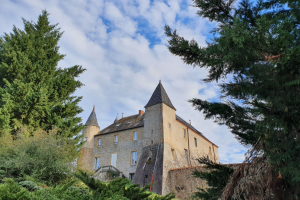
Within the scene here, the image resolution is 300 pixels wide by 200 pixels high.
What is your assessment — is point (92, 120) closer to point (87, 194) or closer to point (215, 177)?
point (215, 177)

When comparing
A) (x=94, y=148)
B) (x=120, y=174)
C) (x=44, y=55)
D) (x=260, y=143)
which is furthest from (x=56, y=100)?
(x=94, y=148)

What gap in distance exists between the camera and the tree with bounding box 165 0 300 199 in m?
4.11

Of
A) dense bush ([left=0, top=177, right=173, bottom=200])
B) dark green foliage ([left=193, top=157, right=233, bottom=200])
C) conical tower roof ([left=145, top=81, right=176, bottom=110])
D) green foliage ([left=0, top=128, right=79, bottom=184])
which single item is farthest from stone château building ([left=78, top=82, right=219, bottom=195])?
dense bush ([left=0, top=177, right=173, bottom=200])

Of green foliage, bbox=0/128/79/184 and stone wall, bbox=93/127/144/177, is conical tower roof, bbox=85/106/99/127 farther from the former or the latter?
green foliage, bbox=0/128/79/184

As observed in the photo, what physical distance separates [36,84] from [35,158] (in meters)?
4.62

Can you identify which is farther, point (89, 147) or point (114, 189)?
point (89, 147)

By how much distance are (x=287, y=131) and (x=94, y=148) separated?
79.1 feet

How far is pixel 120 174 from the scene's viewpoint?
72.1 ft

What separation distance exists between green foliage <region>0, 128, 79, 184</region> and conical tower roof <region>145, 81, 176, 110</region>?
1327 cm

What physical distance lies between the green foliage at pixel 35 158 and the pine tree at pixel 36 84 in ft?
3.39

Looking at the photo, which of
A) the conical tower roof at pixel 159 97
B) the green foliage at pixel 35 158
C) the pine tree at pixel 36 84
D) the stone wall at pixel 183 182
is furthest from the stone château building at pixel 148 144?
the green foliage at pixel 35 158

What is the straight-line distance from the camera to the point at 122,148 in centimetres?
2366

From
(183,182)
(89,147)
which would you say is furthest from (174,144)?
(89,147)

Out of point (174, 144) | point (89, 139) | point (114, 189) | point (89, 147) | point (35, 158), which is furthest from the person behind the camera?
point (89, 139)
